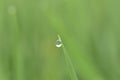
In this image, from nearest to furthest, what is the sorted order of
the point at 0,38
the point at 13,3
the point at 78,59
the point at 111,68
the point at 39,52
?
1. the point at 78,59
2. the point at 111,68
3. the point at 39,52
4. the point at 0,38
5. the point at 13,3

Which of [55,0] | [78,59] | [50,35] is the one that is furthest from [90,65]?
[55,0]

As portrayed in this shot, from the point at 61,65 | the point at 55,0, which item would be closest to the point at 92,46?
the point at 61,65

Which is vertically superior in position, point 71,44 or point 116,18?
point 116,18

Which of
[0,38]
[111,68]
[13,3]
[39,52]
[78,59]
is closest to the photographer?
[78,59]

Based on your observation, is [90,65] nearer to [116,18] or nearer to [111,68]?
[111,68]

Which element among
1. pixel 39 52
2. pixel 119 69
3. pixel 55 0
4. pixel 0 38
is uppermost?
pixel 55 0

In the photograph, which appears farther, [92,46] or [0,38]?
[0,38]

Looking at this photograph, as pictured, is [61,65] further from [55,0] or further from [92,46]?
[55,0]
